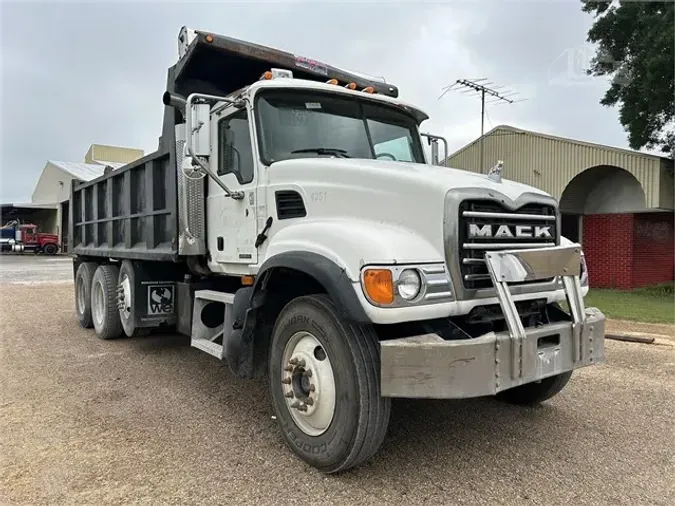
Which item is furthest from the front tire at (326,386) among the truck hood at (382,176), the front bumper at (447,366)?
the truck hood at (382,176)

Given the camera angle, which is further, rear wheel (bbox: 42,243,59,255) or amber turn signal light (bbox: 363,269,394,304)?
rear wheel (bbox: 42,243,59,255)

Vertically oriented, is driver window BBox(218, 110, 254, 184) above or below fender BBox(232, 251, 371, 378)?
above

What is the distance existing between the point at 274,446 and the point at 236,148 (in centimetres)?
247

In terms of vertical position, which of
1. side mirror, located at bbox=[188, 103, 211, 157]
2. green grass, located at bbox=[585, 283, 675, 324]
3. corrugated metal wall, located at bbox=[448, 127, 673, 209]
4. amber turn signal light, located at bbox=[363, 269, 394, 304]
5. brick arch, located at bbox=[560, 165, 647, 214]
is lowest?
green grass, located at bbox=[585, 283, 675, 324]

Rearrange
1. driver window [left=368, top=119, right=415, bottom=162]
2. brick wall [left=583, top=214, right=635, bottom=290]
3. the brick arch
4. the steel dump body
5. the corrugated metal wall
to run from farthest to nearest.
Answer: brick wall [left=583, top=214, right=635, bottom=290] < the brick arch < the corrugated metal wall < the steel dump body < driver window [left=368, top=119, right=415, bottom=162]

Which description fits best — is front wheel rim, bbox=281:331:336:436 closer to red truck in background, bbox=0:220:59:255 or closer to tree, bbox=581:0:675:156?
tree, bbox=581:0:675:156

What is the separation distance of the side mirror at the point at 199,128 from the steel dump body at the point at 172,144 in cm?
106

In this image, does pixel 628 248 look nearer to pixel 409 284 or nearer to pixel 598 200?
pixel 598 200

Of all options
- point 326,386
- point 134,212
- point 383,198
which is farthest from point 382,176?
point 134,212

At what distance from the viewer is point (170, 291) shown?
250 inches

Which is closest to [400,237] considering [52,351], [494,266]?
[494,266]

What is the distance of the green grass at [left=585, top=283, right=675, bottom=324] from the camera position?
10.7 metres

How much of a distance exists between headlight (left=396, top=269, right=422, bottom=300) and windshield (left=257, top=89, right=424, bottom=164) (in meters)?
1.62

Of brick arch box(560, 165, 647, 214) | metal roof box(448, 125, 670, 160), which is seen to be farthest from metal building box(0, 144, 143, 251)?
brick arch box(560, 165, 647, 214)
